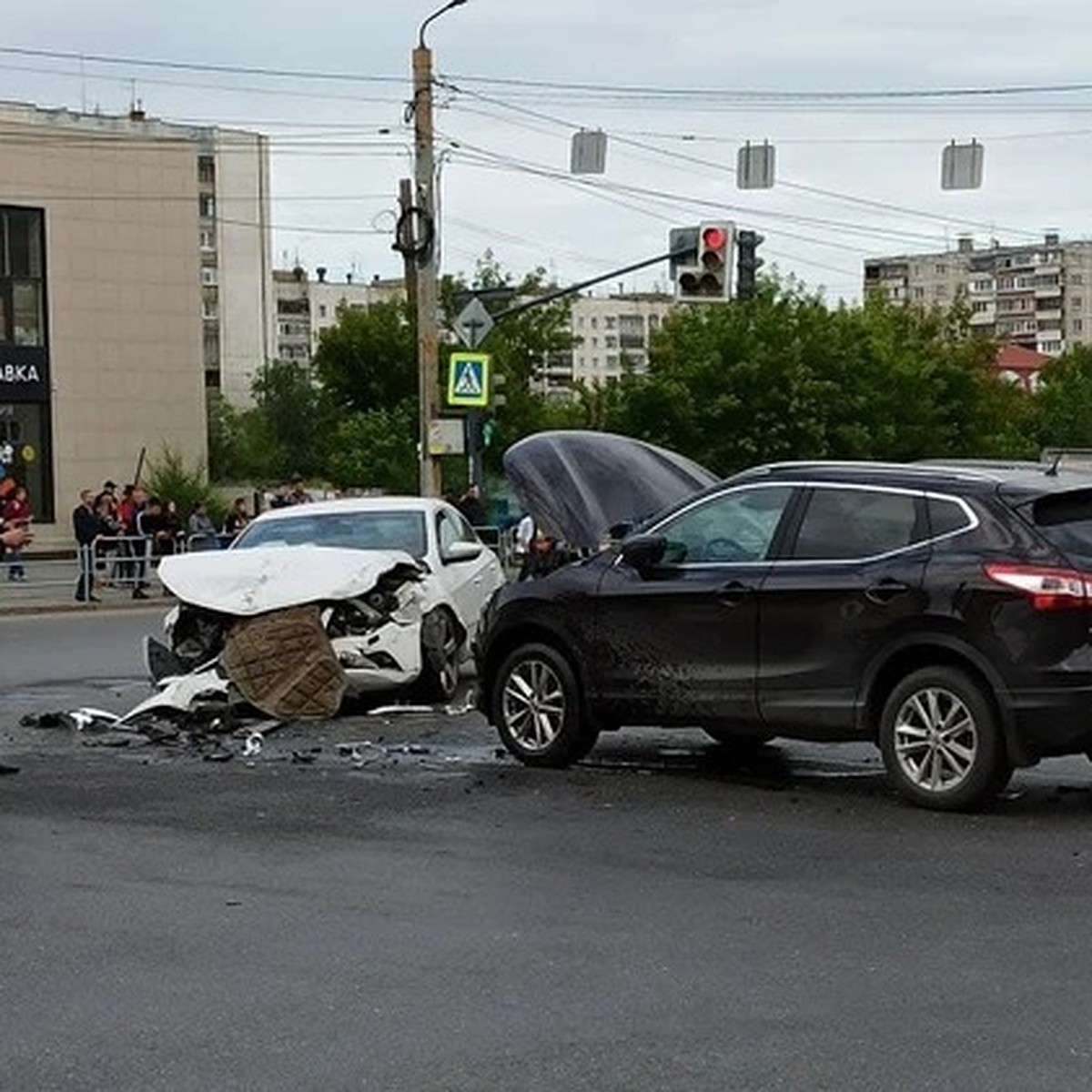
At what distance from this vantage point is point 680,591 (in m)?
11.2

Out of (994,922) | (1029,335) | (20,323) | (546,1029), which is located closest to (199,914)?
(546,1029)

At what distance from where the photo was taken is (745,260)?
31.0 m

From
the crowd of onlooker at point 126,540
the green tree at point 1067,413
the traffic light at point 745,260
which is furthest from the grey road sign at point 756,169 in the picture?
the green tree at point 1067,413

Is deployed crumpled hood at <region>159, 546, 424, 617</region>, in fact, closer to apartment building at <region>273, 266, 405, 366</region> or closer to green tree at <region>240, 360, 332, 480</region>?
green tree at <region>240, 360, 332, 480</region>

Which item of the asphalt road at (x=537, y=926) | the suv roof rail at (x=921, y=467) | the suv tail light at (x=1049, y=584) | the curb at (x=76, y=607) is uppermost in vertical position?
the suv roof rail at (x=921, y=467)

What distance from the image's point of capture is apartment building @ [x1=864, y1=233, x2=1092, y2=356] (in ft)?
588

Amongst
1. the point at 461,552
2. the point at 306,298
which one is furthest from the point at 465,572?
the point at 306,298

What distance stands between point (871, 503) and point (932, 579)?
0.67 m

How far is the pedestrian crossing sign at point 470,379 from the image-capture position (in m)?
33.2

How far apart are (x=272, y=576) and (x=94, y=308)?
40700 millimetres

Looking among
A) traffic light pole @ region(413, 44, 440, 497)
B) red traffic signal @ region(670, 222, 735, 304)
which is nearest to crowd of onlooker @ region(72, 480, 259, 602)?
traffic light pole @ region(413, 44, 440, 497)

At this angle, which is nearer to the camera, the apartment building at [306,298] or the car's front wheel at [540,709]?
the car's front wheel at [540,709]

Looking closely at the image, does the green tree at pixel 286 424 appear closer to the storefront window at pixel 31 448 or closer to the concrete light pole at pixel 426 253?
the storefront window at pixel 31 448

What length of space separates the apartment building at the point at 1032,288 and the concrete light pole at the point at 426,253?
482 feet
